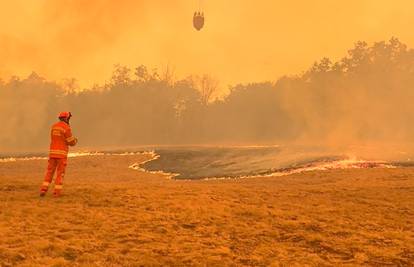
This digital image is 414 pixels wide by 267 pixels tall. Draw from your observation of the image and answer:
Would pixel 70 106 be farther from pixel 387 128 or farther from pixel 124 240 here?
pixel 124 240

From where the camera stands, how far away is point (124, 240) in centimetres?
909

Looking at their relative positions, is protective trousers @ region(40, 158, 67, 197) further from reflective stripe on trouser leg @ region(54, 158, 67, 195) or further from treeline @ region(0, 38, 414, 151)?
treeline @ region(0, 38, 414, 151)

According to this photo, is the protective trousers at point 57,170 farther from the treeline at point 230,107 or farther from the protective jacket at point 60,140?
the treeline at point 230,107

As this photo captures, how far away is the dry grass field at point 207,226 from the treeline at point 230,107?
244 feet

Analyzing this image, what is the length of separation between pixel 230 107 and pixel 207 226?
106 m

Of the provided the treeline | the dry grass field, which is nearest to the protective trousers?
the dry grass field

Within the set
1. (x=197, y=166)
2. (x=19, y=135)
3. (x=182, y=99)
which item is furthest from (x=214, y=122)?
(x=197, y=166)

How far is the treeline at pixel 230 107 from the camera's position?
90812 millimetres

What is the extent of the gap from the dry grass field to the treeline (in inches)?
2923

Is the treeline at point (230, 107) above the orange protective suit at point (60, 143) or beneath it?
above

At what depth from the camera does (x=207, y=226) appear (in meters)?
10.5

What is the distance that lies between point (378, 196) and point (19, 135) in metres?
104

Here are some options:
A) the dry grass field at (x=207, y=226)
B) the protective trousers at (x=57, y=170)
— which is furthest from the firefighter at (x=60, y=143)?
the dry grass field at (x=207, y=226)

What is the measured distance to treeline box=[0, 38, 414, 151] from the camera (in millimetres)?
90812
